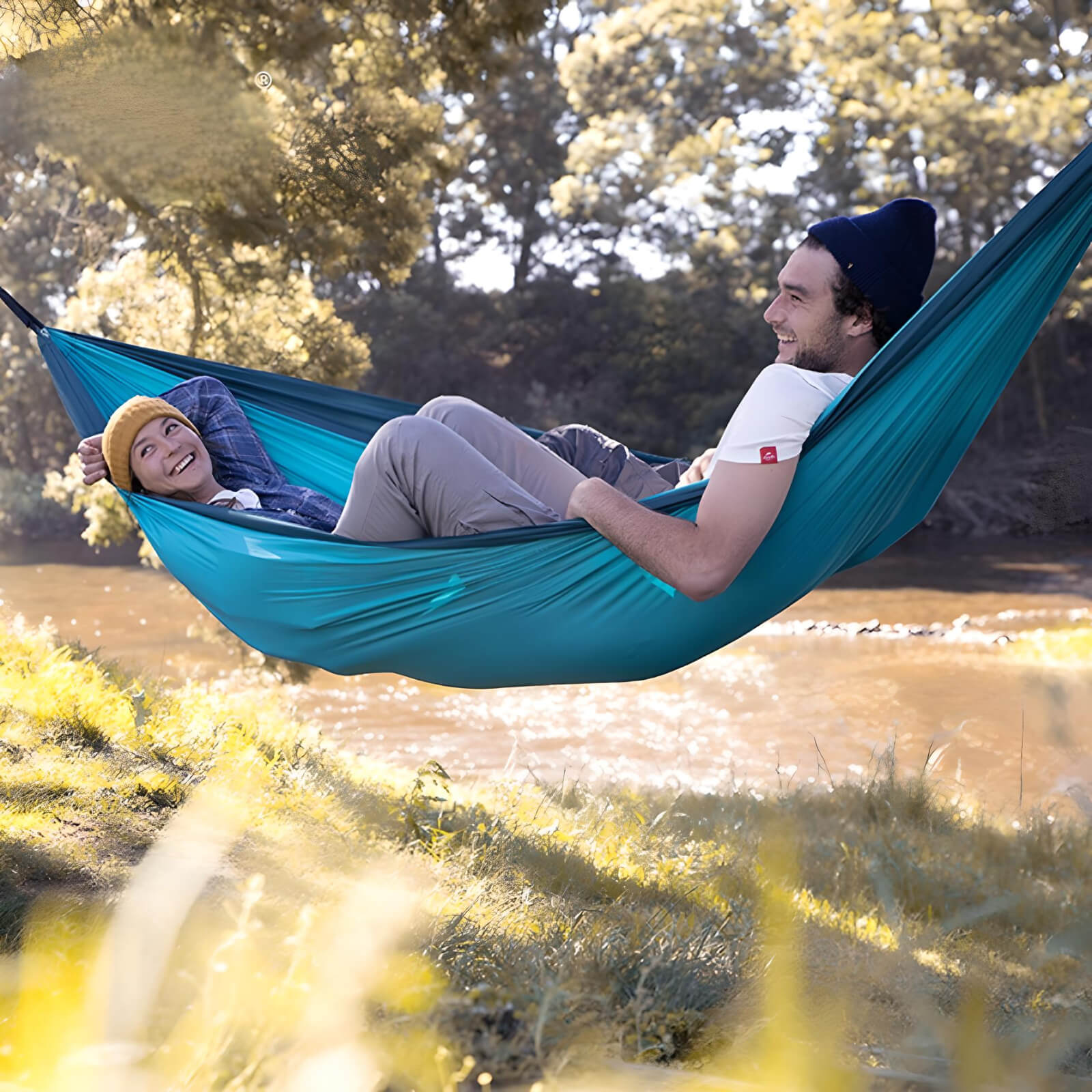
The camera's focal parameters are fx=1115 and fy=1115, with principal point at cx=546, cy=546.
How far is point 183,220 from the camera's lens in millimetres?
4051

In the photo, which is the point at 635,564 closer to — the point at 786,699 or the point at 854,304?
the point at 854,304

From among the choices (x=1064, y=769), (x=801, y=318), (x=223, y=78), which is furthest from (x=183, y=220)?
(x=1064, y=769)

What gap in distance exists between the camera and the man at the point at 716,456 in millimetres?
1448

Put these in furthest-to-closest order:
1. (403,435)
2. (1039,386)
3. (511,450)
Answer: (1039,386), (511,450), (403,435)

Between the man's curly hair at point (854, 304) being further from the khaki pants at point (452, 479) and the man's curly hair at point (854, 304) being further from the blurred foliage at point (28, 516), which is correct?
the blurred foliage at point (28, 516)

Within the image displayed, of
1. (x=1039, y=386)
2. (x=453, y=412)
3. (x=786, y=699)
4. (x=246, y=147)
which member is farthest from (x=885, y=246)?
(x=1039, y=386)

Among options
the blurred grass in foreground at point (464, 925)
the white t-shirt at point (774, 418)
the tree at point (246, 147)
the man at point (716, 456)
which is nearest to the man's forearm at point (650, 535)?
the man at point (716, 456)

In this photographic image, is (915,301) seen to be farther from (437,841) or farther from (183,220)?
(183,220)

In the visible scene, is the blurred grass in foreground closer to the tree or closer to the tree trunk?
the tree

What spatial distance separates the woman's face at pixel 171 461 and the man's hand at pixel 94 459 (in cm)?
6

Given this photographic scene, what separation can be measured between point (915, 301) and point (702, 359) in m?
11.0

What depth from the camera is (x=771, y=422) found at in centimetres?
145

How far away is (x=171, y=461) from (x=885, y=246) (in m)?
1.29

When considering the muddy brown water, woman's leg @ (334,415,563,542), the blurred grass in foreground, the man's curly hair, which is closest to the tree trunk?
the muddy brown water
